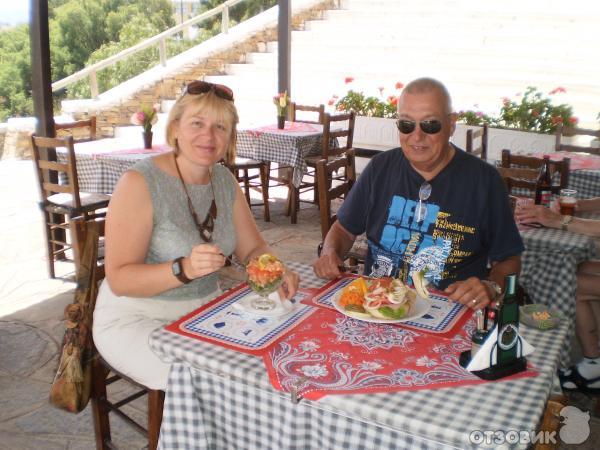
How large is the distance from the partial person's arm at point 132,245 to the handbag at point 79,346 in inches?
2.5

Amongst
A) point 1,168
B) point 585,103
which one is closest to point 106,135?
point 1,168

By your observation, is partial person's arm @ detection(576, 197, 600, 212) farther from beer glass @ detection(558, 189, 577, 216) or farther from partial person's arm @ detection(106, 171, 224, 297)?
partial person's arm @ detection(106, 171, 224, 297)

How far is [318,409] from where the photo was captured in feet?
4.52

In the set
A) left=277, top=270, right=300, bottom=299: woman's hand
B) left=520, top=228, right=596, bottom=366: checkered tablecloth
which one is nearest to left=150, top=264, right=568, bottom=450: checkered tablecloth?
left=277, top=270, right=300, bottom=299: woman's hand

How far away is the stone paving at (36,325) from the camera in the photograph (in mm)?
2605

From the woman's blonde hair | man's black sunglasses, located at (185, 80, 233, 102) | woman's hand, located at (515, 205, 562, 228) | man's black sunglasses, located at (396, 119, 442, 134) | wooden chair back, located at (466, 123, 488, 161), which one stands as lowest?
woman's hand, located at (515, 205, 562, 228)

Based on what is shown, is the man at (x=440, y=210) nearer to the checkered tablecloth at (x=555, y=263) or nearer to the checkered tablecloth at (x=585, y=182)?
the checkered tablecloth at (x=555, y=263)

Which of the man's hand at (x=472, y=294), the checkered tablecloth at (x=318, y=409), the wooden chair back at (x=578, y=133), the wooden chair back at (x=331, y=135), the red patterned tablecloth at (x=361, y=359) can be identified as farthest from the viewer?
the wooden chair back at (x=331, y=135)

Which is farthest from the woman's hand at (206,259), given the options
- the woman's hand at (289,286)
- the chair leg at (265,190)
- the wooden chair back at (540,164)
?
the chair leg at (265,190)

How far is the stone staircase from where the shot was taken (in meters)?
9.99

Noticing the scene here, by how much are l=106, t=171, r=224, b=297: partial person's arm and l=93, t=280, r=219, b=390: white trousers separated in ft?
0.30

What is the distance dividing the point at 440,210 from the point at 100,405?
1.37 m

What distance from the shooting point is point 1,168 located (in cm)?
820

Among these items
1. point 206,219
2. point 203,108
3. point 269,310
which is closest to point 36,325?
point 206,219
